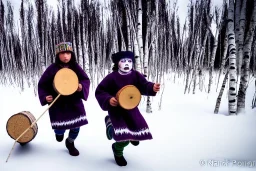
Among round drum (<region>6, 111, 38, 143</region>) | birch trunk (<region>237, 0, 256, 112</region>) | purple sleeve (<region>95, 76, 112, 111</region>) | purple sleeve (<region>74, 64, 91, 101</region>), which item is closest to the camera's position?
purple sleeve (<region>95, 76, 112, 111</region>)

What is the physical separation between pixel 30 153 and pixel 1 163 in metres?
0.23

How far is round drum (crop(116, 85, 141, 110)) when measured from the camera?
1445 millimetres

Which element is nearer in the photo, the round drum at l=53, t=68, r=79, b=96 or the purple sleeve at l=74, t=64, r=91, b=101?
the round drum at l=53, t=68, r=79, b=96

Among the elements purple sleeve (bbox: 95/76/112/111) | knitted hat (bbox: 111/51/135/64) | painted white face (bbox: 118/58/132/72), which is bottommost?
purple sleeve (bbox: 95/76/112/111)

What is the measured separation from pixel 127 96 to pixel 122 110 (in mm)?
243

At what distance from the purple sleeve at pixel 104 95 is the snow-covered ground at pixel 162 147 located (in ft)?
1.60

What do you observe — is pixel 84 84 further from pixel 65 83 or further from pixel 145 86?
pixel 145 86

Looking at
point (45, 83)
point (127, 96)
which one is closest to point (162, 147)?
point (127, 96)

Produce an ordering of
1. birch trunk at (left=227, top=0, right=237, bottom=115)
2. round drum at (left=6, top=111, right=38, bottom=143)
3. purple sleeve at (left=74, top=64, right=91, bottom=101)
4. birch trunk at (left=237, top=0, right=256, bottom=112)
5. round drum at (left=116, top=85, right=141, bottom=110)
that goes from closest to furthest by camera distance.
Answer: round drum at (left=116, top=85, right=141, bottom=110)
round drum at (left=6, top=111, right=38, bottom=143)
purple sleeve at (left=74, top=64, right=91, bottom=101)
birch trunk at (left=237, top=0, right=256, bottom=112)
birch trunk at (left=227, top=0, right=237, bottom=115)

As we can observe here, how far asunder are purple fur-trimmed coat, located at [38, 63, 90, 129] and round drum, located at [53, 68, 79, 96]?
0.16m

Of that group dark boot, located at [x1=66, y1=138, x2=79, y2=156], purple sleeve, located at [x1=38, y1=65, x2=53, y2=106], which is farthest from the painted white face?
dark boot, located at [x1=66, y1=138, x2=79, y2=156]

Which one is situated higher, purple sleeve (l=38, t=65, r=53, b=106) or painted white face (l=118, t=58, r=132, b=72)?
painted white face (l=118, t=58, r=132, b=72)

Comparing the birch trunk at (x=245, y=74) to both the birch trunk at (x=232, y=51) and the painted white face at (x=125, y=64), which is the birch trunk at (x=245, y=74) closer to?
the birch trunk at (x=232, y=51)

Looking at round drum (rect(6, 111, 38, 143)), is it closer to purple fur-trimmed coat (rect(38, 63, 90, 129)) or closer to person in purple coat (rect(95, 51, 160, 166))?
purple fur-trimmed coat (rect(38, 63, 90, 129))
